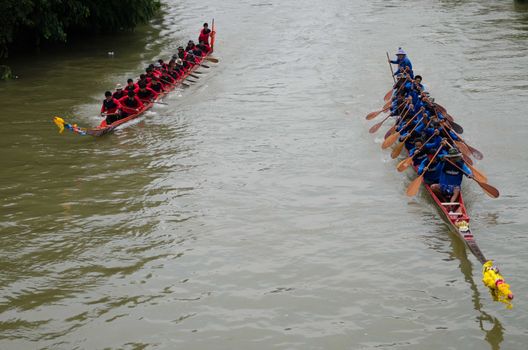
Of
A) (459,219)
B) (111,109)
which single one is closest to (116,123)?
(111,109)

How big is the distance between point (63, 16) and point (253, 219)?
49.6ft

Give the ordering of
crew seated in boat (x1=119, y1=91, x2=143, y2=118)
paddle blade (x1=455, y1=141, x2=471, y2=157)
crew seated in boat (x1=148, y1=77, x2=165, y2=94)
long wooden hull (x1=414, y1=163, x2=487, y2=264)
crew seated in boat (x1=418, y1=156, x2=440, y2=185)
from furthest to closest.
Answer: crew seated in boat (x1=148, y1=77, x2=165, y2=94)
crew seated in boat (x1=119, y1=91, x2=143, y2=118)
paddle blade (x1=455, y1=141, x2=471, y2=157)
crew seated in boat (x1=418, y1=156, x2=440, y2=185)
long wooden hull (x1=414, y1=163, x2=487, y2=264)

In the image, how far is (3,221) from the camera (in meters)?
12.7

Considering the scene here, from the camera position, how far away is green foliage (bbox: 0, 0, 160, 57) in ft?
70.3

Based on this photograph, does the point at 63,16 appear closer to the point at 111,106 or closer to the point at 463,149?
the point at 111,106

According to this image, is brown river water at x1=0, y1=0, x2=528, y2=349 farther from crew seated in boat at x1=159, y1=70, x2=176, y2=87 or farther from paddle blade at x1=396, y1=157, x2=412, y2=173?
crew seated in boat at x1=159, y1=70, x2=176, y2=87

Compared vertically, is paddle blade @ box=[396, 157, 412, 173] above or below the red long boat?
below

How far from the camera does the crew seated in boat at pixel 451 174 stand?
1241cm

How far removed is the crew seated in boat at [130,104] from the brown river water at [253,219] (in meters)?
0.52

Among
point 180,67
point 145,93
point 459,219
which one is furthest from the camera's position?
point 180,67

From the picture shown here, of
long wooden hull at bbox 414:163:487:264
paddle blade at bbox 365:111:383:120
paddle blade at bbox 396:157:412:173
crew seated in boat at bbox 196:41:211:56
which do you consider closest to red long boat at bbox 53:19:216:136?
crew seated in boat at bbox 196:41:211:56

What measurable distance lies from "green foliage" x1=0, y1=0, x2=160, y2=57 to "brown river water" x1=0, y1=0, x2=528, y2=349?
1.71 metres

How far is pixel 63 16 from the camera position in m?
24.4

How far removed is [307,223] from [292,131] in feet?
18.1
